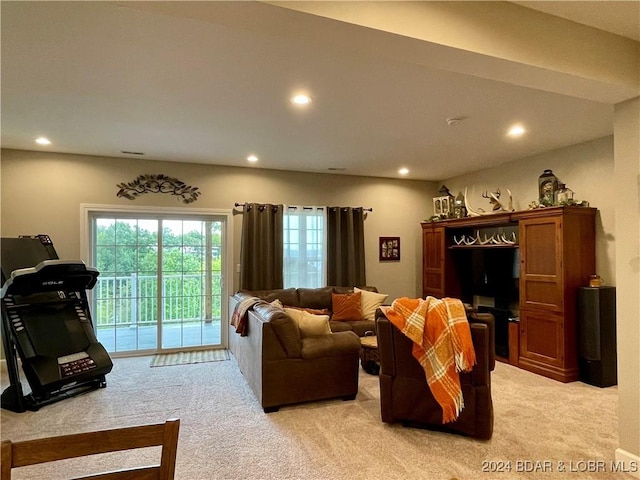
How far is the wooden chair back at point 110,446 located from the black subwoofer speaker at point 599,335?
14.3ft

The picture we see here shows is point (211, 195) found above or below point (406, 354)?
above

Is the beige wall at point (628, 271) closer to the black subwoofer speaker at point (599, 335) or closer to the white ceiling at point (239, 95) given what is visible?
the white ceiling at point (239, 95)

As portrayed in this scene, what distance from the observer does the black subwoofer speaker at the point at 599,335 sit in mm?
3879

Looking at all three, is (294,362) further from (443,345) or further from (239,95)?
(239,95)

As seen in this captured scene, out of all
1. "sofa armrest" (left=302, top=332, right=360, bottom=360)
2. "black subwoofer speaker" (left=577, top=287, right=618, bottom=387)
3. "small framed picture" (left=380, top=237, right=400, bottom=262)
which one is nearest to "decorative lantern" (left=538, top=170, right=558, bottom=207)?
"black subwoofer speaker" (left=577, top=287, right=618, bottom=387)

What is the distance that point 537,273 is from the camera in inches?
170

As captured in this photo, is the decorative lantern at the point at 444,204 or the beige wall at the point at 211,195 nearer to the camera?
the beige wall at the point at 211,195

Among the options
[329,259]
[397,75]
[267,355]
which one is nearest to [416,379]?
[267,355]

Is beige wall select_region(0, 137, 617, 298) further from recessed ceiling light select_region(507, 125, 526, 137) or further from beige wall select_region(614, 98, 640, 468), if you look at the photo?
beige wall select_region(614, 98, 640, 468)

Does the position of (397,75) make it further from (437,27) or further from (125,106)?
(125,106)

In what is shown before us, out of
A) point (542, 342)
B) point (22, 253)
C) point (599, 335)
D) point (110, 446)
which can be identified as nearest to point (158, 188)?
point (22, 253)

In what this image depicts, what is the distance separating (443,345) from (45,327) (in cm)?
377

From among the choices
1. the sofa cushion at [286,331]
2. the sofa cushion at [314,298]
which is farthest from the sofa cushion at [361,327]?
the sofa cushion at [286,331]

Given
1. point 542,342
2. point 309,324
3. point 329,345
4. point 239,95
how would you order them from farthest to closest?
point 542,342
point 309,324
point 329,345
point 239,95
